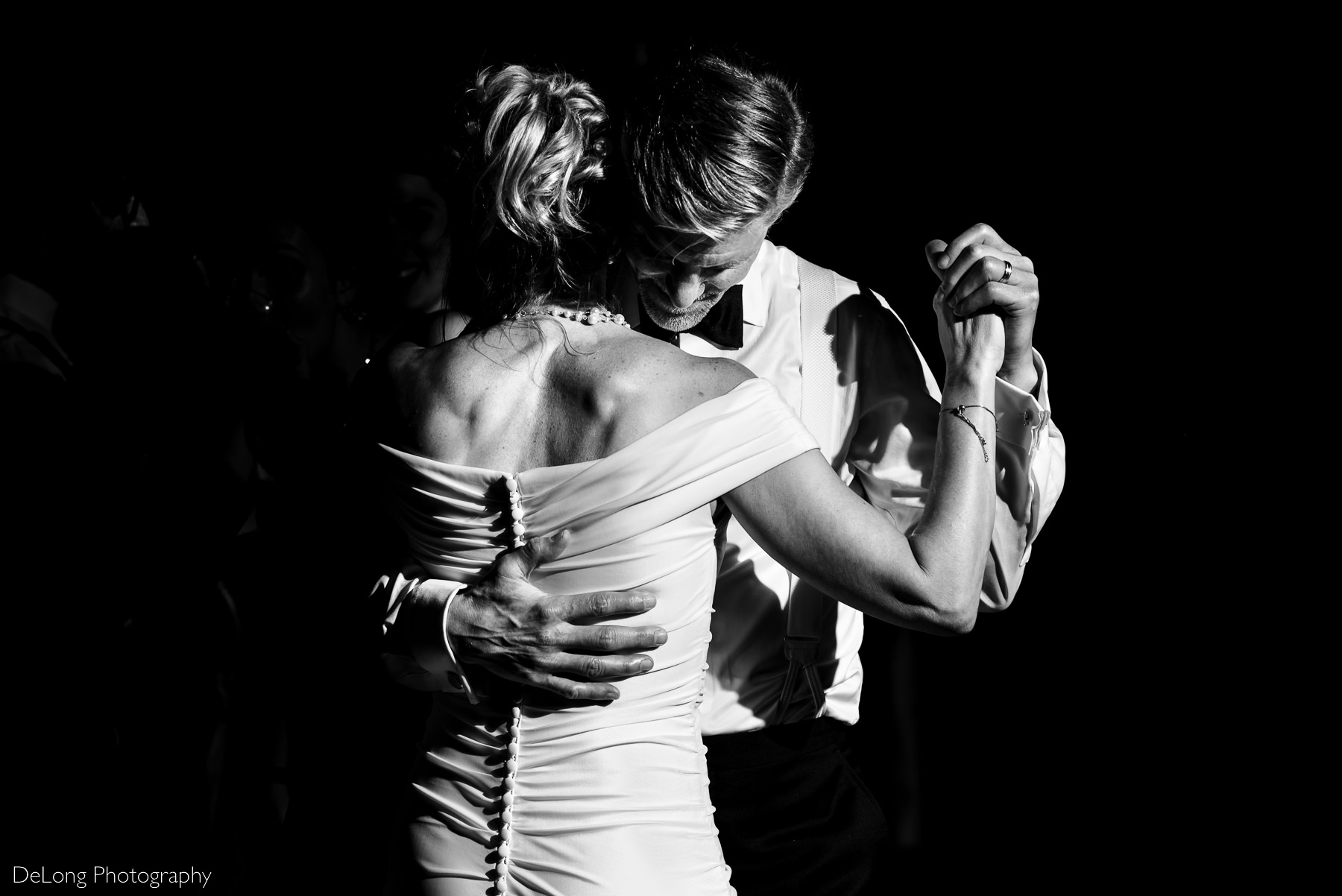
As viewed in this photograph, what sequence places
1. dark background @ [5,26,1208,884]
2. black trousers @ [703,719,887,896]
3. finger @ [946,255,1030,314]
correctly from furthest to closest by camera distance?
1. dark background @ [5,26,1208,884]
2. black trousers @ [703,719,887,896]
3. finger @ [946,255,1030,314]

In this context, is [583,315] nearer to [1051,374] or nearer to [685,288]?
[685,288]

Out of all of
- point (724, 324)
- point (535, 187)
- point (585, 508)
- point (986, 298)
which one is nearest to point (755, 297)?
point (724, 324)

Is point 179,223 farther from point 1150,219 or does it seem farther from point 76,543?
point 1150,219

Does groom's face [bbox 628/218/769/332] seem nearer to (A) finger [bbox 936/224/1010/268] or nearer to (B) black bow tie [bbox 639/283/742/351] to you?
(B) black bow tie [bbox 639/283/742/351]

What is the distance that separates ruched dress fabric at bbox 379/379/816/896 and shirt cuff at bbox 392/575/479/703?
3cm

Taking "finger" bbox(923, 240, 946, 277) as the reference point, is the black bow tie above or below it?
below

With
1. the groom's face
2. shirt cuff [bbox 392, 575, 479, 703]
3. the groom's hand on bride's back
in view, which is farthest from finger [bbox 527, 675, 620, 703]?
the groom's face

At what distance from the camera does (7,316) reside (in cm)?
278

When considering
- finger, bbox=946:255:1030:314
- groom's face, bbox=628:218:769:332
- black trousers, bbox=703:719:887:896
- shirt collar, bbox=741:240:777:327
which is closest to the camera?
groom's face, bbox=628:218:769:332

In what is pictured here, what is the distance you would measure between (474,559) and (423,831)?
0.34 m

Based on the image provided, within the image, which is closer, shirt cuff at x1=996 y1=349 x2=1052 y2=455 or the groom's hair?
the groom's hair

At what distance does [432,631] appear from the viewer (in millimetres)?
1286

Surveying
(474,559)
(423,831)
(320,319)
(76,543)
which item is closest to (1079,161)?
(474,559)

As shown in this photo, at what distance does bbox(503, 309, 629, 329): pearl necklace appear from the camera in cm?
129
